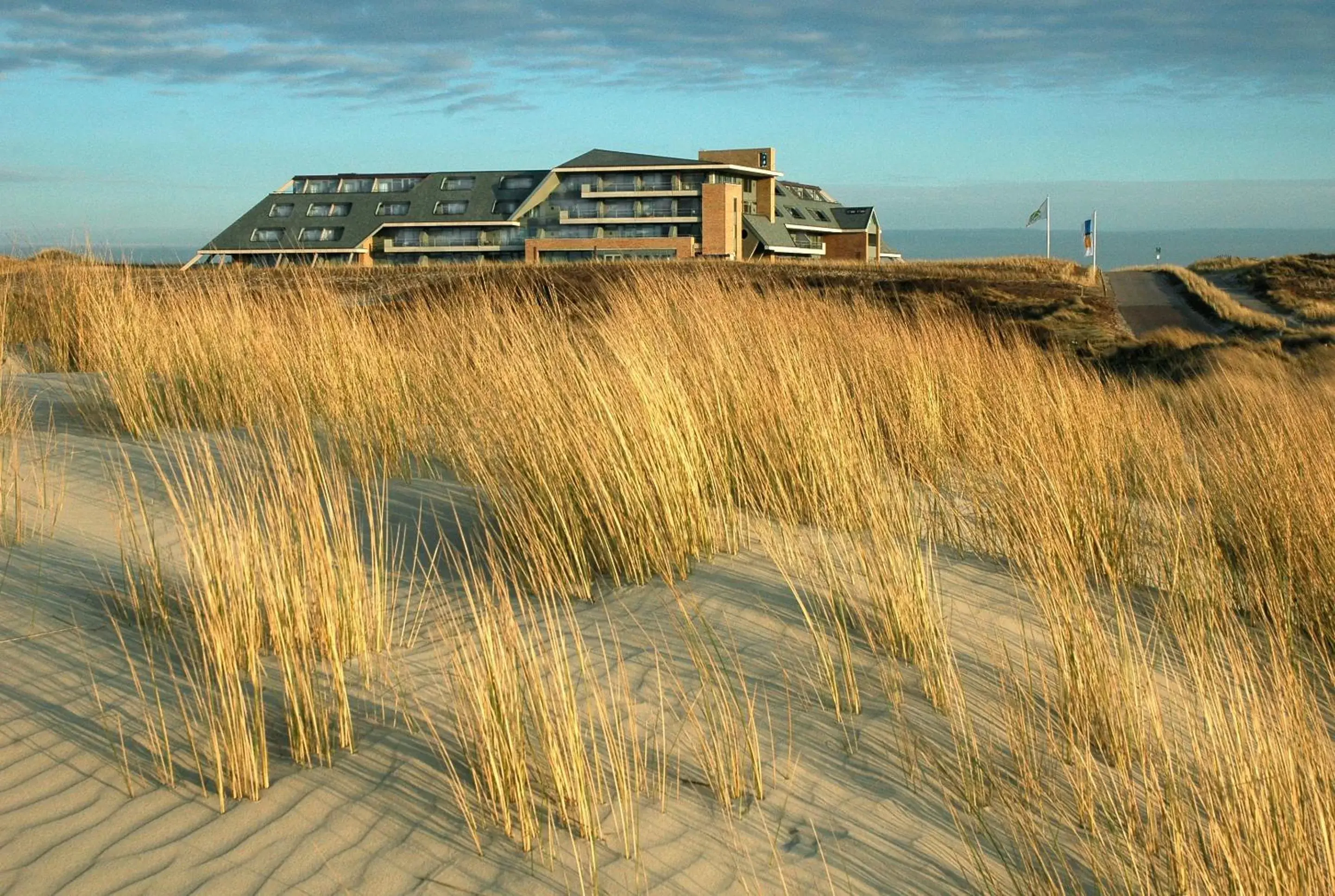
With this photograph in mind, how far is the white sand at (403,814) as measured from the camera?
251 centimetres

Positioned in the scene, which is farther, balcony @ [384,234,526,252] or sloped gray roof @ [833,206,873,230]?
sloped gray roof @ [833,206,873,230]

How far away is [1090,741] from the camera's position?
121 inches

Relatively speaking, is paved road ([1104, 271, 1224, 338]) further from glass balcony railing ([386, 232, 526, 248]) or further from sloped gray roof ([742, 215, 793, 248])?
glass balcony railing ([386, 232, 526, 248])

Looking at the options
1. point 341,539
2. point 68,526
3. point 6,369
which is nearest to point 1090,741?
point 341,539

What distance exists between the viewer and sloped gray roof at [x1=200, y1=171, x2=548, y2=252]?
169 ft

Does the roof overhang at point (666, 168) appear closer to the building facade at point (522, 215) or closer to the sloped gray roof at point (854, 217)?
the building facade at point (522, 215)

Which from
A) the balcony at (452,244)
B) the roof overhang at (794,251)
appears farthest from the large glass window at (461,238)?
the roof overhang at (794,251)

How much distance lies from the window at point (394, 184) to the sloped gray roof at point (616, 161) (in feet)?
24.4

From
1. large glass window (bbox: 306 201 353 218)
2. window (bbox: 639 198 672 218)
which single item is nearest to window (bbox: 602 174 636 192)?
window (bbox: 639 198 672 218)

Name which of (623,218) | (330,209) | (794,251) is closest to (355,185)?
(330,209)

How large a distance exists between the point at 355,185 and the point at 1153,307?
38.4 metres

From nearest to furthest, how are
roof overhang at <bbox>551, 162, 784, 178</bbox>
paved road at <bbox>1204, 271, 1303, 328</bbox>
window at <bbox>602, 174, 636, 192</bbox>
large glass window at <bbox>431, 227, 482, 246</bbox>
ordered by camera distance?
paved road at <bbox>1204, 271, 1303, 328</bbox> < roof overhang at <bbox>551, 162, 784, 178</bbox> < large glass window at <bbox>431, 227, 482, 246</bbox> < window at <bbox>602, 174, 636, 192</bbox>

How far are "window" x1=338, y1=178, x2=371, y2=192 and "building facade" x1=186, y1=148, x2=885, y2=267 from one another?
45 mm

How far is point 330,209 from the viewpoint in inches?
2088
